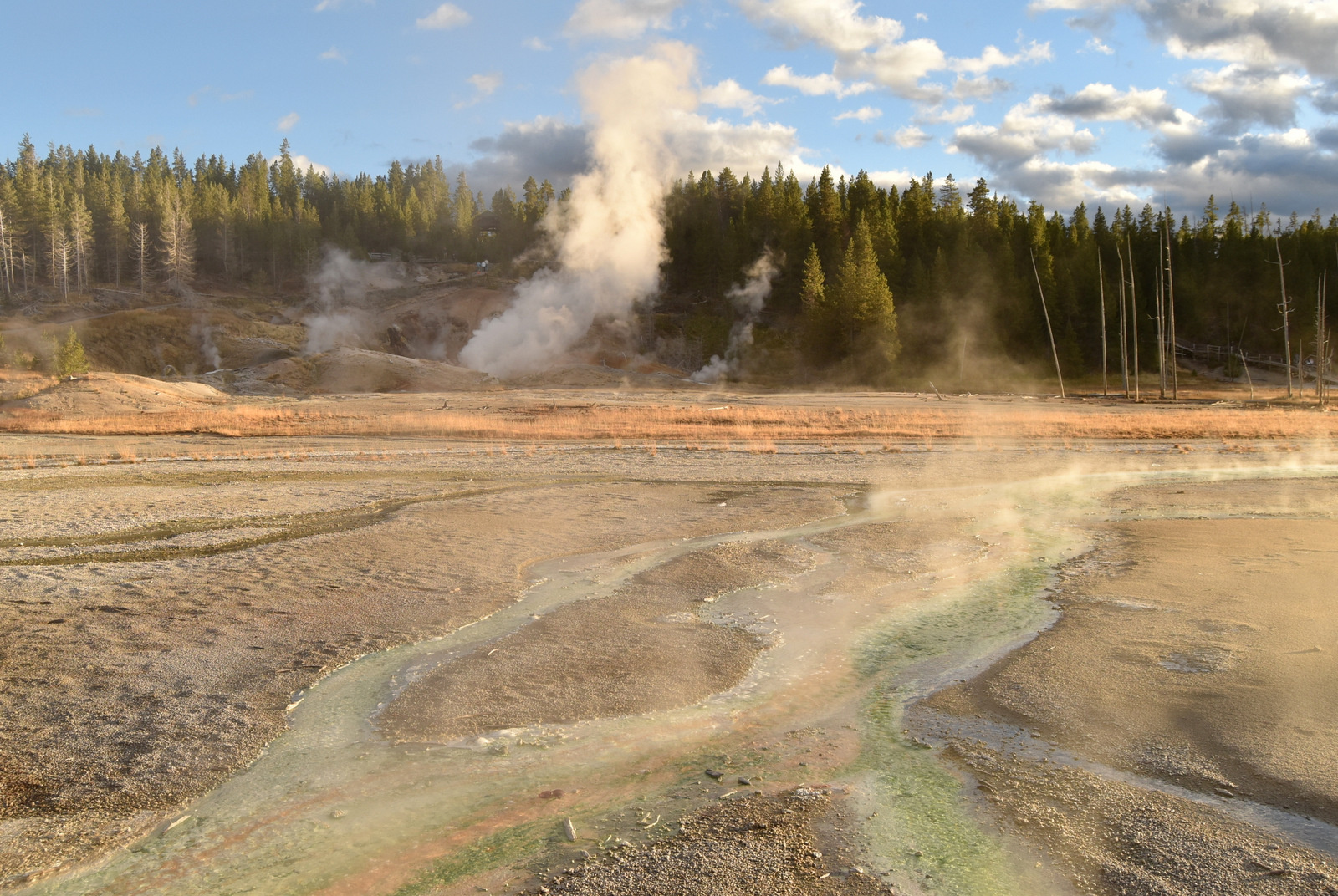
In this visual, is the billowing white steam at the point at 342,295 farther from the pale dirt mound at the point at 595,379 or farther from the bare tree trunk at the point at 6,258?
the bare tree trunk at the point at 6,258

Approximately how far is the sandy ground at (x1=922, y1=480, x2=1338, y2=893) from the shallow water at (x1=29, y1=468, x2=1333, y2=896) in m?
0.48

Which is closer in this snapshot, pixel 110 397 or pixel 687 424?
pixel 687 424

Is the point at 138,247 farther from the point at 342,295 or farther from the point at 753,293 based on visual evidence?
the point at 753,293

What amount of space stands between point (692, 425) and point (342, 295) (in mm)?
70860

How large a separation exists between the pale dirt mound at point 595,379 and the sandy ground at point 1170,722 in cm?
5013

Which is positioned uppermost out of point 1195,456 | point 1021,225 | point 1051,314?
point 1021,225

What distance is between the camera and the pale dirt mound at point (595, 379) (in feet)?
203

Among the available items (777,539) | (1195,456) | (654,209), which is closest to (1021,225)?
(654,209)

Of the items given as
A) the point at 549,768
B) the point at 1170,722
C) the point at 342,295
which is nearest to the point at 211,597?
the point at 549,768

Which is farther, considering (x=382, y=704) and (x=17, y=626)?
(x=17, y=626)

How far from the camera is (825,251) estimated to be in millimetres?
83125

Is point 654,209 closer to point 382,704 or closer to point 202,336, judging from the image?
point 202,336

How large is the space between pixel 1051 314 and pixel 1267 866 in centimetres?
7573

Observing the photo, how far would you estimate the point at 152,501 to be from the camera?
19.3 m
